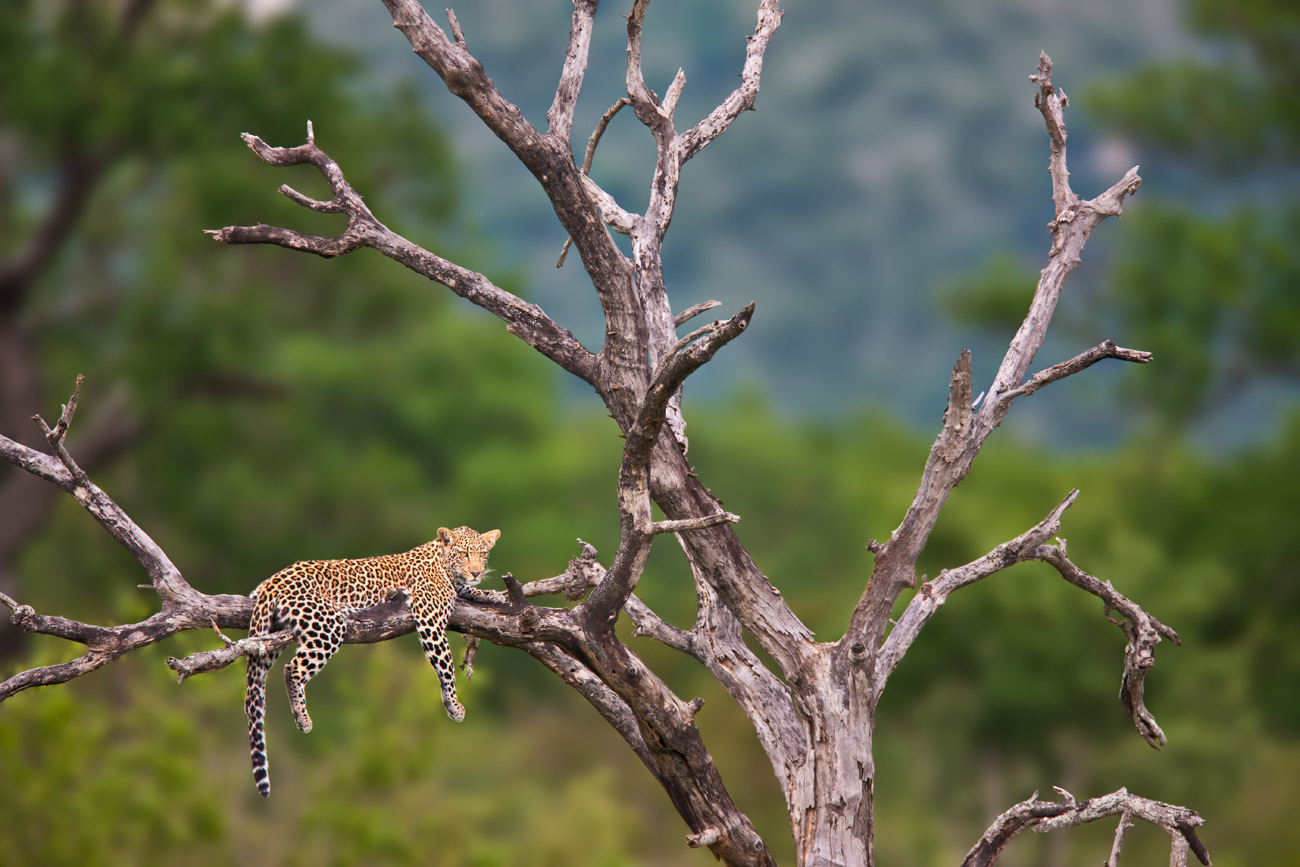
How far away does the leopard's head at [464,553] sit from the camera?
4527mm

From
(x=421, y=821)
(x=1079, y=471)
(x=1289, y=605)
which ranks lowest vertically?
(x=421, y=821)

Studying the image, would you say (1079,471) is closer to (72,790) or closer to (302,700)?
(72,790)

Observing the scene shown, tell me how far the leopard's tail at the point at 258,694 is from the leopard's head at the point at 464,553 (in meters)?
0.70

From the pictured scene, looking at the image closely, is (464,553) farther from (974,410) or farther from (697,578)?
(974,410)

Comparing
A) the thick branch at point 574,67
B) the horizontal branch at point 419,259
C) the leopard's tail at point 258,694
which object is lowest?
the leopard's tail at point 258,694

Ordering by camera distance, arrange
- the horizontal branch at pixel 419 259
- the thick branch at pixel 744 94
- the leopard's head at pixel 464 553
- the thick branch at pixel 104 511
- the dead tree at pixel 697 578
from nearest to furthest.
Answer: the thick branch at pixel 104 511 < the dead tree at pixel 697 578 < the horizontal branch at pixel 419 259 < the leopard's head at pixel 464 553 < the thick branch at pixel 744 94

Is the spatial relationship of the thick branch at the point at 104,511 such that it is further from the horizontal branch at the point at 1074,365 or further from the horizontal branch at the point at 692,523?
the horizontal branch at the point at 1074,365

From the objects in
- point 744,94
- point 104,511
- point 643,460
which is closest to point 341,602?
point 104,511

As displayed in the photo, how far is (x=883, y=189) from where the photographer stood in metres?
67.4

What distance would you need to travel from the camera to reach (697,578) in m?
4.89

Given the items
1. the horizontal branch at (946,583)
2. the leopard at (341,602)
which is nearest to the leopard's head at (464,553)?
the leopard at (341,602)

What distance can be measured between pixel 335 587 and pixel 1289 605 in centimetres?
1708

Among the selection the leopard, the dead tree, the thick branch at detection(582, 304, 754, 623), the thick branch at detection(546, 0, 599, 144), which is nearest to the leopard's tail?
the leopard

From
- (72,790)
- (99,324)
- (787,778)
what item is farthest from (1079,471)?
(787,778)
